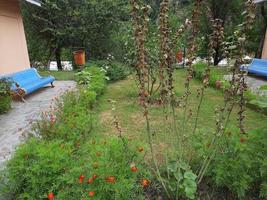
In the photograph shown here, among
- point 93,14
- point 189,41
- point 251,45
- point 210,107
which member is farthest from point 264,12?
point 189,41

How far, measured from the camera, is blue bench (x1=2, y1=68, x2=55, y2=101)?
6523 mm

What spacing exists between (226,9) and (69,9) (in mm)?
8259

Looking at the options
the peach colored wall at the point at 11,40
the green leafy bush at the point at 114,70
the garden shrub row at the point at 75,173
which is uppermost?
the peach colored wall at the point at 11,40

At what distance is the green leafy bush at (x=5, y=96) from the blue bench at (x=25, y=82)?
402 mm

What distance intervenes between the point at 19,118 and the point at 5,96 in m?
0.81

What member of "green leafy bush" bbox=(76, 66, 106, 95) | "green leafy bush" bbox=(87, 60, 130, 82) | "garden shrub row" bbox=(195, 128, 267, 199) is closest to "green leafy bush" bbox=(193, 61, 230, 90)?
"green leafy bush" bbox=(87, 60, 130, 82)

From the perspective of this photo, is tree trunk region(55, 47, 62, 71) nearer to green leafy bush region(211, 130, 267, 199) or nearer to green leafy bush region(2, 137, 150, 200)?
green leafy bush region(2, 137, 150, 200)

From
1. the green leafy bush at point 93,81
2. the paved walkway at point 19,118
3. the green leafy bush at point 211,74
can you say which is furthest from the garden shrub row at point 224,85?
the paved walkway at point 19,118

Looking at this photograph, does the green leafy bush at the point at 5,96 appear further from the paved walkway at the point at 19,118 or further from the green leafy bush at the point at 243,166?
the green leafy bush at the point at 243,166

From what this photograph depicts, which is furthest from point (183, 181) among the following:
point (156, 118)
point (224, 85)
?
point (224, 85)

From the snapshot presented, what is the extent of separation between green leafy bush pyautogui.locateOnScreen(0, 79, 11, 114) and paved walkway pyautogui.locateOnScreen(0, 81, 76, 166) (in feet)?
0.49

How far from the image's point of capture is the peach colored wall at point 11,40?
25.5 feet

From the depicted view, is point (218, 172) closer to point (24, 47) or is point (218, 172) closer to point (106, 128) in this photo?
point (106, 128)

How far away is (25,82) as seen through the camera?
295 inches
